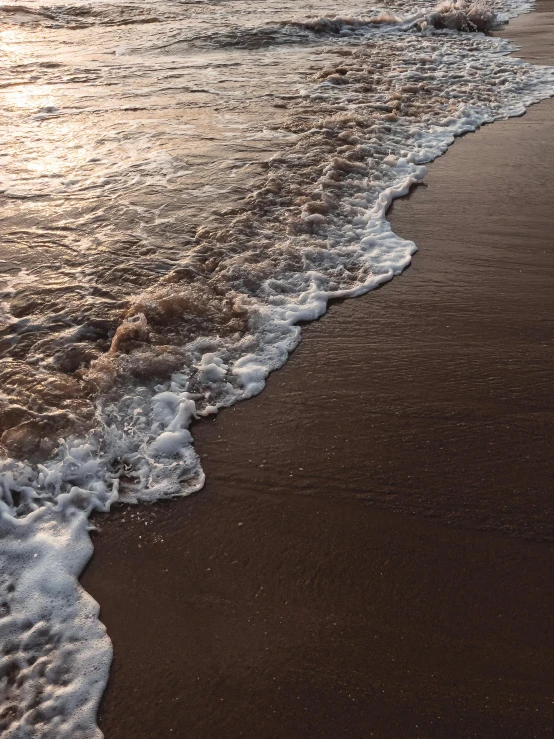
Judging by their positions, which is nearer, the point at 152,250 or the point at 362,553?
the point at 362,553

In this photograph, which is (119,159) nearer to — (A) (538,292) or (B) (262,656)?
(A) (538,292)

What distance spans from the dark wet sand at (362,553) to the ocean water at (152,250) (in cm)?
20

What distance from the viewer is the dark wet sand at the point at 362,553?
2.08 metres

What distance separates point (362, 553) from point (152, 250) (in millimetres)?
3083

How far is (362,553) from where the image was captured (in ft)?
8.27

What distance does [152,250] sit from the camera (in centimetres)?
475

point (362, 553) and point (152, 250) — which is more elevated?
point (152, 250)

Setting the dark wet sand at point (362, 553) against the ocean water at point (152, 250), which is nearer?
the dark wet sand at point (362, 553)

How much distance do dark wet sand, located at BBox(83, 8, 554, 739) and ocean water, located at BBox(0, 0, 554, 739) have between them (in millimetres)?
198

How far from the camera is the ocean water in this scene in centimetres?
261

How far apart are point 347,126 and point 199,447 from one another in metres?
5.39

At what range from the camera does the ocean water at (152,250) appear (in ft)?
8.56

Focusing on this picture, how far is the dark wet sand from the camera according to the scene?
2.08m

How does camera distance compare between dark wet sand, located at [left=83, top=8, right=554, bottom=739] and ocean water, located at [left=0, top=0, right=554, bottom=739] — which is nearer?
dark wet sand, located at [left=83, top=8, right=554, bottom=739]
